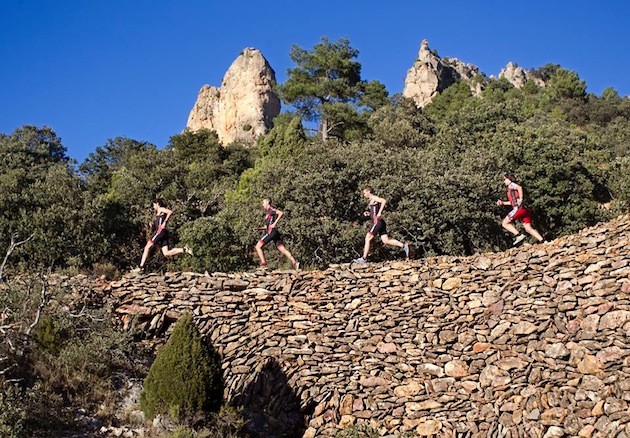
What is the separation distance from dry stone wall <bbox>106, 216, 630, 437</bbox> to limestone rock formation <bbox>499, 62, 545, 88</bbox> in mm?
73814

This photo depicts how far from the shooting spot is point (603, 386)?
361 inches

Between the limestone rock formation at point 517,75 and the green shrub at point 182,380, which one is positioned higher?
the limestone rock formation at point 517,75

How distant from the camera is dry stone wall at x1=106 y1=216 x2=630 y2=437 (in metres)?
9.54

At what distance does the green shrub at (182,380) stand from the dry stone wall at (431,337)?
812 mm

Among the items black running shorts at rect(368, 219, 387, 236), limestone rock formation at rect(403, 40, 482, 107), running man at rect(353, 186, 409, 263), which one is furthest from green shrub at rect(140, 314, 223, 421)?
limestone rock formation at rect(403, 40, 482, 107)

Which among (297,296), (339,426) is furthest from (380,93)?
(339,426)

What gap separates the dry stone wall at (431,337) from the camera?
954cm

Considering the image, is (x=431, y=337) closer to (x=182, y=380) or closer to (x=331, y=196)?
(x=182, y=380)

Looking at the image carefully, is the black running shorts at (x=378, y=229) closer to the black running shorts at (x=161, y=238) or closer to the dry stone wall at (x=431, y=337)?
the dry stone wall at (x=431, y=337)

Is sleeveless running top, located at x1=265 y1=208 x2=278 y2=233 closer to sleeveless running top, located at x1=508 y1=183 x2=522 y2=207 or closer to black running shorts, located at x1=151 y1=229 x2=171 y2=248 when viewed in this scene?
black running shorts, located at x1=151 y1=229 x2=171 y2=248

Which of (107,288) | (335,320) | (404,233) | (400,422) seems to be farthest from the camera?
(404,233)

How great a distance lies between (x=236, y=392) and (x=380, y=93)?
3540 centimetres

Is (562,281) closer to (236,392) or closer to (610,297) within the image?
(610,297)

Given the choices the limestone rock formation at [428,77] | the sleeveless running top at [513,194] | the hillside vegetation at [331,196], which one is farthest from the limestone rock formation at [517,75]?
the sleeveless running top at [513,194]
